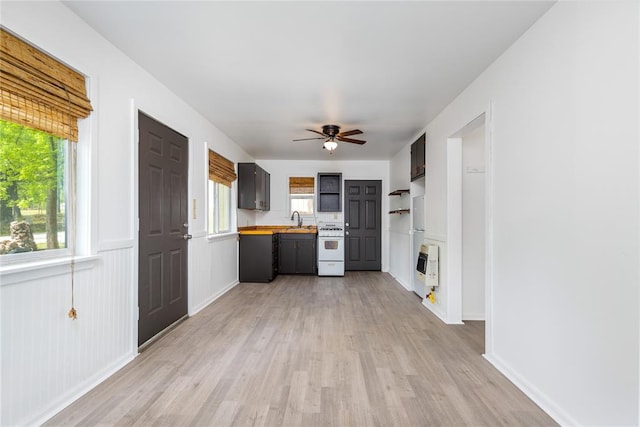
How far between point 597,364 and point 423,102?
274 centimetres

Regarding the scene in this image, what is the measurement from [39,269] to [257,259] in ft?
12.8

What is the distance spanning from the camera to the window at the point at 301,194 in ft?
22.9

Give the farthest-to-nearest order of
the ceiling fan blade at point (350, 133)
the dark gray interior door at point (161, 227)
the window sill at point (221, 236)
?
the window sill at point (221, 236) → the ceiling fan blade at point (350, 133) → the dark gray interior door at point (161, 227)

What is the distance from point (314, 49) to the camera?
2.37 m

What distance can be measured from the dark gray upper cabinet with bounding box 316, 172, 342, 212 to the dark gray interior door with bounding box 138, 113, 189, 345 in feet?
12.0

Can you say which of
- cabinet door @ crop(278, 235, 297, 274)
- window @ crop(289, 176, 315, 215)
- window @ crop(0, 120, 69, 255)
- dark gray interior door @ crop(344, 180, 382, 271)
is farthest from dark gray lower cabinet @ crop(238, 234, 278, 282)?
window @ crop(0, 120, 69, 255)

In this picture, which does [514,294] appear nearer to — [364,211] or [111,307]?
[111,307]

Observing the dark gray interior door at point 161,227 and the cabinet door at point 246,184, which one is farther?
the cabinet door at point 246,184

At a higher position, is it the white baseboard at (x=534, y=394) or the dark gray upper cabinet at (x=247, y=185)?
the dark gray upper cabinet at (x=247, y=185)

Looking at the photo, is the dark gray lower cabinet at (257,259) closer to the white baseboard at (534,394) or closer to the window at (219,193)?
the window at (219,193)

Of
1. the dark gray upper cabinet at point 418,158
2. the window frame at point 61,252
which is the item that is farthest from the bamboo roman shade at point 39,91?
the dark gray upper cabinet at point 418,158

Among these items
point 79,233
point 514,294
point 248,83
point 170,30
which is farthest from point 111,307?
point 514,294

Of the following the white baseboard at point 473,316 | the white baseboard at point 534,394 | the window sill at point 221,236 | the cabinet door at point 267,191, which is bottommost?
the white baseboard at point 473,316

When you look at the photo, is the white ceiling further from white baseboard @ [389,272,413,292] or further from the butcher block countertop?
white baseboard @ [389,272,413,292]
